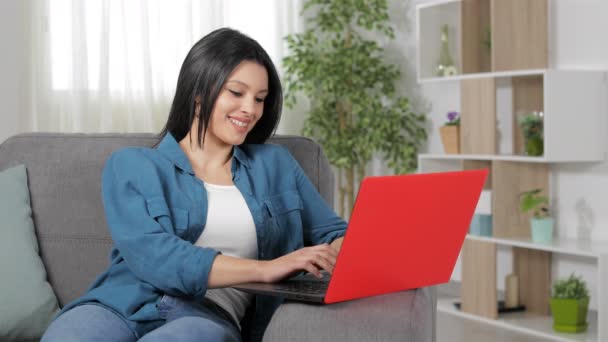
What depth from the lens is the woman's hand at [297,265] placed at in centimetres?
165

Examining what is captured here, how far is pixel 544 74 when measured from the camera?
3.79m

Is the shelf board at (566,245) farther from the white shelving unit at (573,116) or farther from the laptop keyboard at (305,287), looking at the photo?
the laptop keyboard at (305,287)

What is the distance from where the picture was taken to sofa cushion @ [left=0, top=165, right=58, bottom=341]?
1.93 m

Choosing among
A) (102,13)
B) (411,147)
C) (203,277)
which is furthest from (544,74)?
(203,277)

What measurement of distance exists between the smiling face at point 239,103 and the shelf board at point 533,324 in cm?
219

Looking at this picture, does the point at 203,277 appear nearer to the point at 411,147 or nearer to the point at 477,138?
the point at 477,138

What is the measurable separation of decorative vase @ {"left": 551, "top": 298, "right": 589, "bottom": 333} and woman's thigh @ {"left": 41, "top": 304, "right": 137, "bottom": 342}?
249cm

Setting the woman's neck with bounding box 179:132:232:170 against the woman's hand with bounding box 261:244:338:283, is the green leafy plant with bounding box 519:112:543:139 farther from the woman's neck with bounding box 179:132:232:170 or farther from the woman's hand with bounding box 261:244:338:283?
the woman's hand with bounding box 261:244:338:283

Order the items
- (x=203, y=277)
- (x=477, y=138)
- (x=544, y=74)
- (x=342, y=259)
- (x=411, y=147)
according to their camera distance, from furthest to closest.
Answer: (x=411, y=147)
(x=477, y=138)
(x=544, y=74)
(x=203, y=277)
(x=342, y=259)

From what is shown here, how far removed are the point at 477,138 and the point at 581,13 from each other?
758mm

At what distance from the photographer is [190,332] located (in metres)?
1.55

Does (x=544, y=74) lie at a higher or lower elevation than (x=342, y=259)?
higher

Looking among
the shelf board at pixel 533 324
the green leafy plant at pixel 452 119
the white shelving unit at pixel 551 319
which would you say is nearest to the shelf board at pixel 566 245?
the white shelving unit at pixel 551 319

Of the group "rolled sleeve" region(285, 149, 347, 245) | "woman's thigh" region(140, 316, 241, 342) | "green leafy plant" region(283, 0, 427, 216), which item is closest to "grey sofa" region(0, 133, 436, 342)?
"rolled sleeve" region(285, 149, 347, 245)
